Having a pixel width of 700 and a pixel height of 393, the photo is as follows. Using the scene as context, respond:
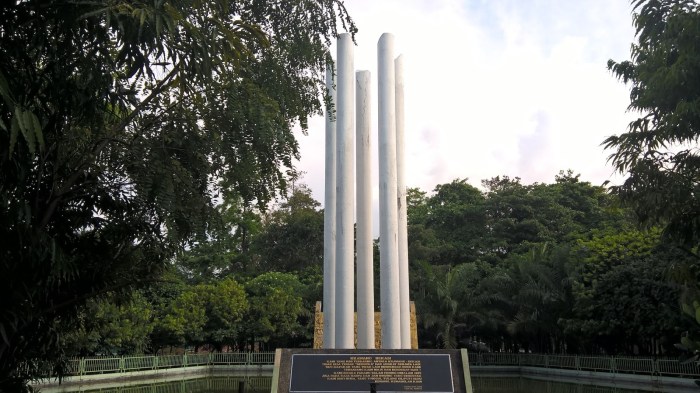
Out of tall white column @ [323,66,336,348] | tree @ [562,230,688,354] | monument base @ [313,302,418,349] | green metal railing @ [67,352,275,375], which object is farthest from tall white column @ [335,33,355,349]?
tree @ [562,230,688,354]

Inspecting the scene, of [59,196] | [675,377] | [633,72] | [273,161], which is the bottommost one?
[675,377]

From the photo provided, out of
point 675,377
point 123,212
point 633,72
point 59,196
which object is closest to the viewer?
point 59,196

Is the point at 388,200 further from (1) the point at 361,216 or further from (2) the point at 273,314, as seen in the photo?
(2) the point at 273,314

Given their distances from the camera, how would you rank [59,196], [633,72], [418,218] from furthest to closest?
[418,218] → [633,72] → [59,196]

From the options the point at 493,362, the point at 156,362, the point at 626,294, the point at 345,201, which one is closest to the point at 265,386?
the point at 156,362

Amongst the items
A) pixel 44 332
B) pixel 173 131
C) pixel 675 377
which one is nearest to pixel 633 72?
pixel 675 377

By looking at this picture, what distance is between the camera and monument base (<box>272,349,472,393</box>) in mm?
7340

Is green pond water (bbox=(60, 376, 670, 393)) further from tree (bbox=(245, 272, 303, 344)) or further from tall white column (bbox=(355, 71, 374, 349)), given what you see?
tall white column (bbox=(355, 71, 374, 349))

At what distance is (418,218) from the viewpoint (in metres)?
34.6

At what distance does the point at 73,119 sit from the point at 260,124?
187 centimetres

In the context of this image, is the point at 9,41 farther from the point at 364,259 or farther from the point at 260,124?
the point at 364,259

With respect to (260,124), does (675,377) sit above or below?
below

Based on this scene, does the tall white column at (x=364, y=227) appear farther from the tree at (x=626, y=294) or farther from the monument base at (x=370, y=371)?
the tree at (x=626, y=294)

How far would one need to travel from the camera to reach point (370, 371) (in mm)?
7480
